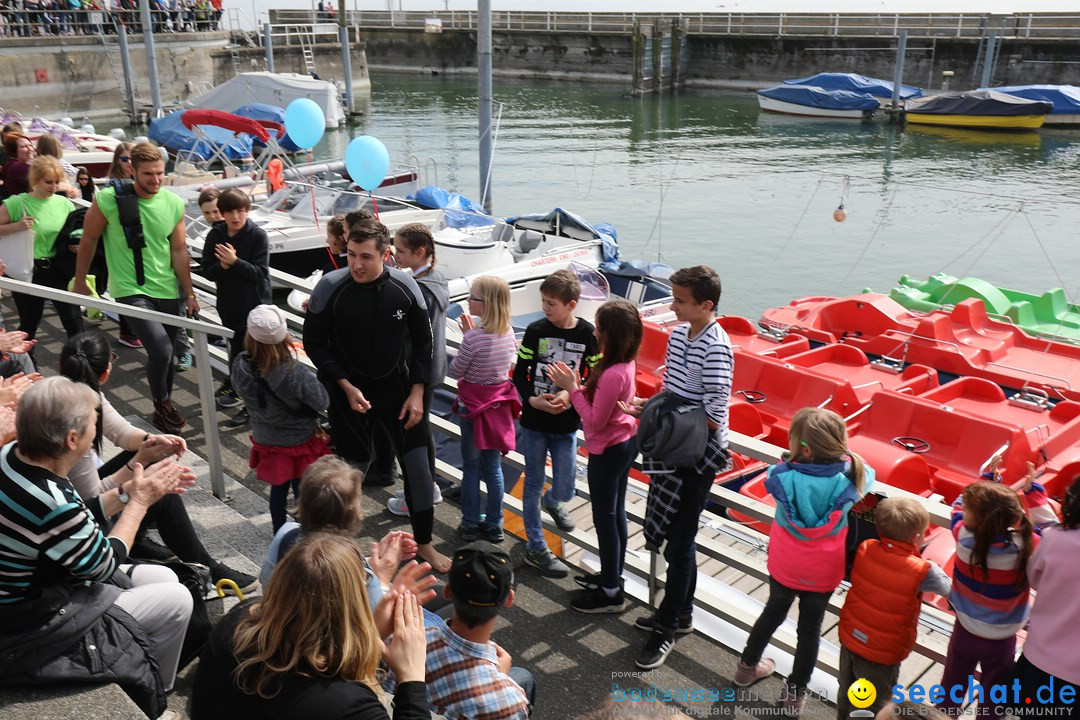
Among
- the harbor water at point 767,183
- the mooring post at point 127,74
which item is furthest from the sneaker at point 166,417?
the mooring post at point 127,74

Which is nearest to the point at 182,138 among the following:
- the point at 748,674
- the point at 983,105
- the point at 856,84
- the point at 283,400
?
the point at 283,400

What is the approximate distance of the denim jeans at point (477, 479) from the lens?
4484 mm

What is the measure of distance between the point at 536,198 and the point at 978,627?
25.3m

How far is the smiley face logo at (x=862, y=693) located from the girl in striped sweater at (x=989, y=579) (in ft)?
1.09

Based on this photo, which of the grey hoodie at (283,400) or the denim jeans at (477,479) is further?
the denim jeans at (477,479)

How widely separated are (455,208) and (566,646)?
38.1 ft

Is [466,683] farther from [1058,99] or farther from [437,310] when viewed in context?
[1058,99]

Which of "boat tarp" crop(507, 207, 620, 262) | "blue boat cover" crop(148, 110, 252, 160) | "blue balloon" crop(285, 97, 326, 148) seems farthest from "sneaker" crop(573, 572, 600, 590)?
"blue boat cover" crop(148, 110, 252, 160)

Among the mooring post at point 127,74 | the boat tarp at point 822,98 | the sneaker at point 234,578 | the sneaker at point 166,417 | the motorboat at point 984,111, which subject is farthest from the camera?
the boat tarp at point 822,98

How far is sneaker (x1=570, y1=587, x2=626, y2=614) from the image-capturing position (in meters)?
4.12

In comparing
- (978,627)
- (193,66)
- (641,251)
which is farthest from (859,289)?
(193,66)

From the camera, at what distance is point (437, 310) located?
4.60 meters

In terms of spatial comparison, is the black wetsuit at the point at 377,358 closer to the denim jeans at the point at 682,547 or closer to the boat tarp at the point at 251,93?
the denim jeans at the point at 682,547

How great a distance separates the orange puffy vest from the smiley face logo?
0.11 m
